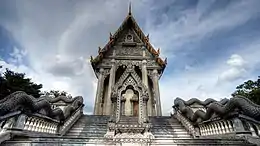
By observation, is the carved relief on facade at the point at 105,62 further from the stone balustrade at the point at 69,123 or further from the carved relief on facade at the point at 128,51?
the stone balustrade at the point at 69,123

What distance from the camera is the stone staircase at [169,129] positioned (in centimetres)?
646

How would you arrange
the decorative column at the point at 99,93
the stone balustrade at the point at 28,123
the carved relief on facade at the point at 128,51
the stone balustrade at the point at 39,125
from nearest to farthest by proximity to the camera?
A: the stone balustrade at the point at 28,123, the stone balustrade at the point at 39,125, the decorative column at the point at 99,93, the carved relief on facade at the point at 128,51

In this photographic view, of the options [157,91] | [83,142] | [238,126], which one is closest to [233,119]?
[238,126]

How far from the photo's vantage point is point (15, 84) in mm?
15836

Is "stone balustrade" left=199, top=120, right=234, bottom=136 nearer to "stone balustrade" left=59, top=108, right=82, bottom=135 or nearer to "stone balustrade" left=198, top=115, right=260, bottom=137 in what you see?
"stone balustrade" left=198, top=115, right=260, bottom=137

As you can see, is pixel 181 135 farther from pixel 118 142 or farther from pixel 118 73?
pixel 118 73

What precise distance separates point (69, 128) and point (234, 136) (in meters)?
5.78

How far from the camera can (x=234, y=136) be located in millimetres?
3873

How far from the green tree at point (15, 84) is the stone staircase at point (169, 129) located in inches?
525

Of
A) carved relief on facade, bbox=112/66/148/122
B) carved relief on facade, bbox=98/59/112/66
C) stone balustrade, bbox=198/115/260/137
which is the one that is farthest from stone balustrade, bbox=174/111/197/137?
carved relief on facade, bbox=98/59/112/66

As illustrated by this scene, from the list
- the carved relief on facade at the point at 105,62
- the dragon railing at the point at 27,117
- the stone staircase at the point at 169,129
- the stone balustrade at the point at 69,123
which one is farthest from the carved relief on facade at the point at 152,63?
the dragon railing at the point at 27,117

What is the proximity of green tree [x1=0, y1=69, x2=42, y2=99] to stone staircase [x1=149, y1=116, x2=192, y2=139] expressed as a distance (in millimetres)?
13326

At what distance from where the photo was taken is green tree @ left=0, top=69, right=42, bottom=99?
14.4 meters

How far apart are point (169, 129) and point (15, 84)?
15.2 metres
